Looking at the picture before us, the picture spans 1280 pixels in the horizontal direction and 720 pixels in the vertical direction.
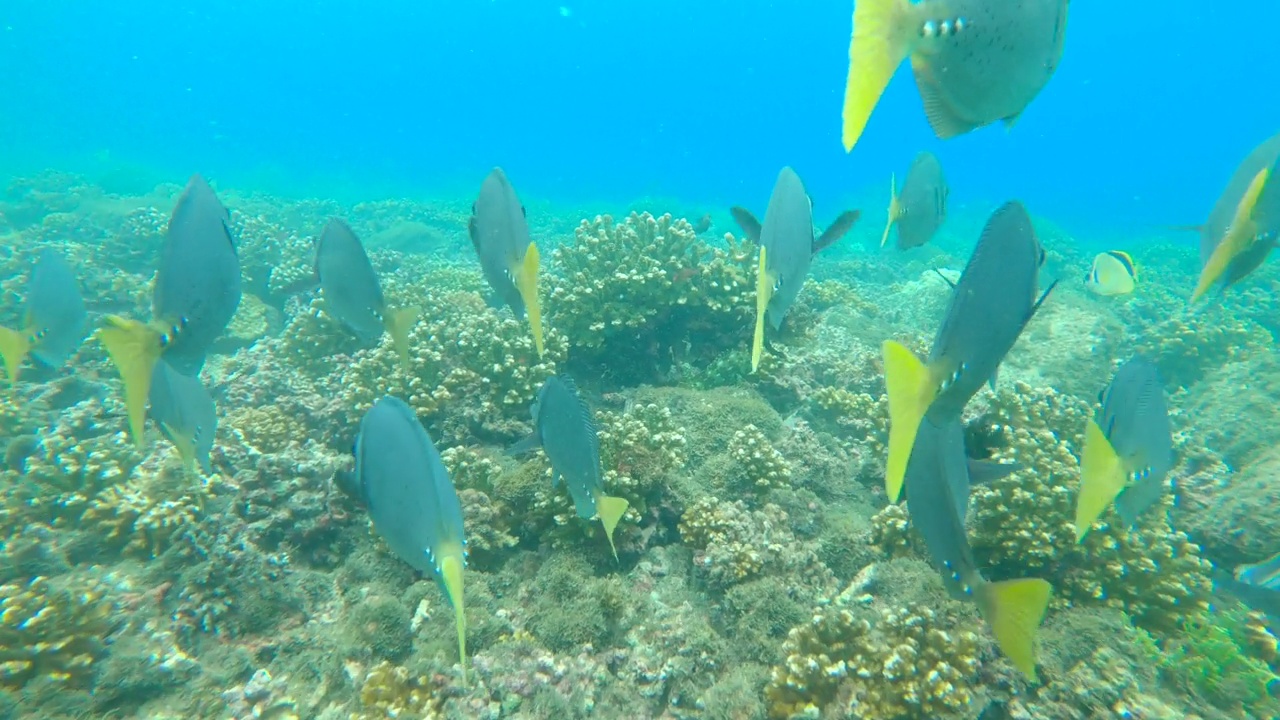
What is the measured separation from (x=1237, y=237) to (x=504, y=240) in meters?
3.75

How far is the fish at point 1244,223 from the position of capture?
2670mm

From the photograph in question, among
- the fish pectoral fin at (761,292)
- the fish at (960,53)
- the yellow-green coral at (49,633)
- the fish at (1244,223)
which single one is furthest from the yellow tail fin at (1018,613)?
the yellow-green coral at (49,633)

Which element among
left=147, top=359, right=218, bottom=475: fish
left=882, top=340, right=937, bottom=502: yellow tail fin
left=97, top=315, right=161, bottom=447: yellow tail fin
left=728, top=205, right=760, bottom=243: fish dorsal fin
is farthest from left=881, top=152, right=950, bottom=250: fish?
left=147, top=359, right=218, bottom=475: fish

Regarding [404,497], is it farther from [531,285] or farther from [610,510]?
[531,285]

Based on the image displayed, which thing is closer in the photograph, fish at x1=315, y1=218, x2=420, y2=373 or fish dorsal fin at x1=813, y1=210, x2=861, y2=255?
fish dorsal fin at x1=813, y1=210, x2=861, y2=255

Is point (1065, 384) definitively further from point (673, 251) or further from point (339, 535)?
point (339, 535)

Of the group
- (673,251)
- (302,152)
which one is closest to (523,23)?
(302,152)

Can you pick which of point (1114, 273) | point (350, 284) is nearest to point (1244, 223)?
point (350, 284)

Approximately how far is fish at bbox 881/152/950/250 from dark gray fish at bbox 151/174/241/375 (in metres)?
4.37

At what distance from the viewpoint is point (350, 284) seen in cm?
353

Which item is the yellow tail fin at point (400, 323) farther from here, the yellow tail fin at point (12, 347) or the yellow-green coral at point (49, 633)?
the yellow tail fin at point (12, 347)

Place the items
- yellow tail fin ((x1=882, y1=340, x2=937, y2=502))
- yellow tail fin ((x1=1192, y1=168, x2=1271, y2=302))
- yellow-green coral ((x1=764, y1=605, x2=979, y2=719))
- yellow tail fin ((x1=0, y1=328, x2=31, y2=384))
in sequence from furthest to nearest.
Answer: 1. yellow tail fin ((x1=0, y1=328, x2=31, y2=384))
2. yellow-green coral ((x1=764, y1=605, x2=979, y2=719))
3. yellow tail fin ((x1=1192, y1=168, x2=1271, y2=302))
4. yellow tail fin ((x1=882, y1=340, x2=937, y2=502))

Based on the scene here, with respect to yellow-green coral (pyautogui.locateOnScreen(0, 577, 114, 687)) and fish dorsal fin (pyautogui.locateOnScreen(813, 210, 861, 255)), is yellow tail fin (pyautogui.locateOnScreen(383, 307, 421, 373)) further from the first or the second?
yellow-green coral (pyautogui.locateOnScreen(0, 577, 114, 687))

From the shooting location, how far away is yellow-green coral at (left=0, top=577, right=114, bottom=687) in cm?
331
